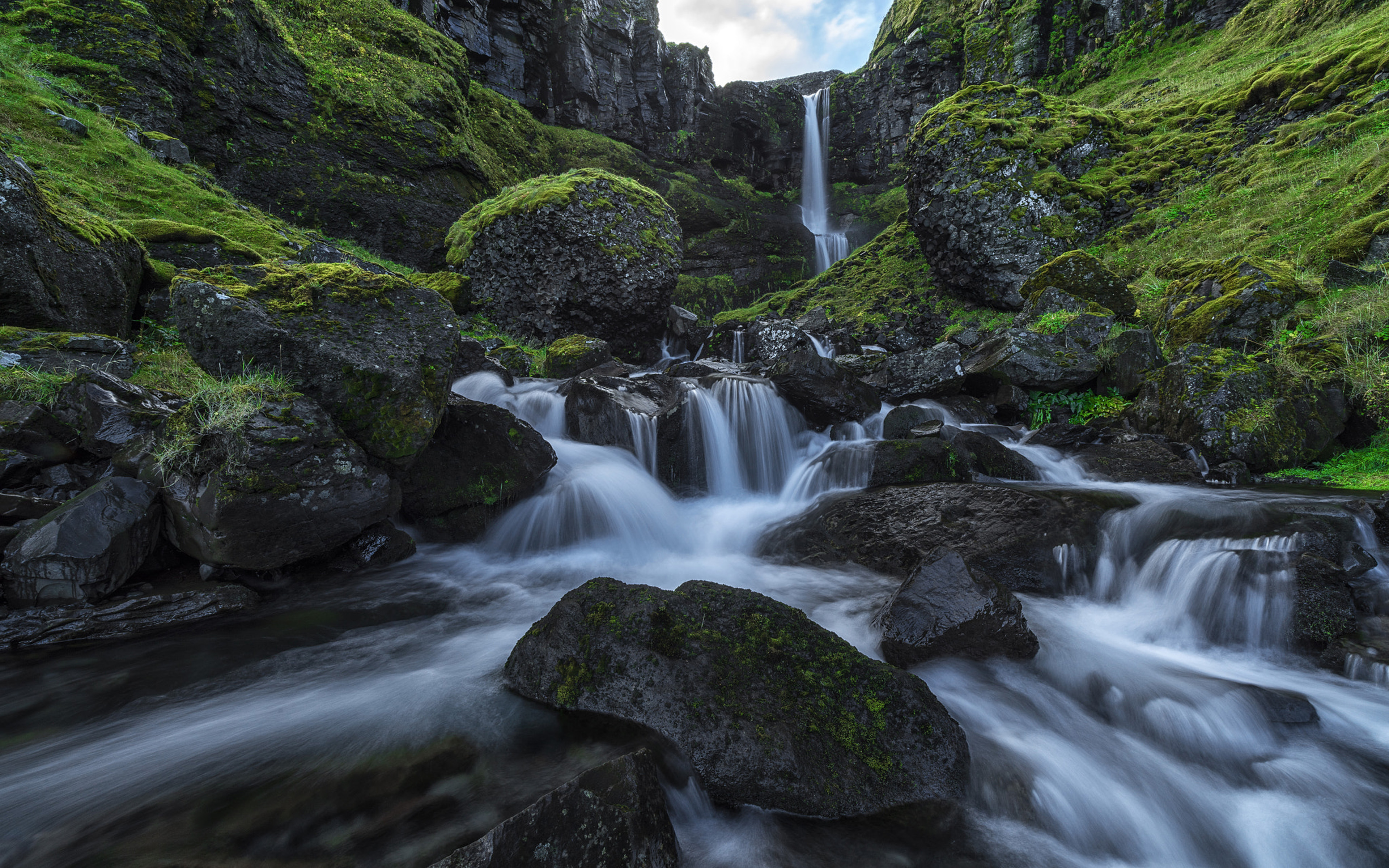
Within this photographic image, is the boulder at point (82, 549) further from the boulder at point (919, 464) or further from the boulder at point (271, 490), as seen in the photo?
the boulder at point (919, 464)

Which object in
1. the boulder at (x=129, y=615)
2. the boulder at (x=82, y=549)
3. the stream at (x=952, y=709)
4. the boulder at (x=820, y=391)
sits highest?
the boulder at (x=820, y=391)

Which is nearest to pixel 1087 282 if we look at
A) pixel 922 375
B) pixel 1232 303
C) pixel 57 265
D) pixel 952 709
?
pixel 1232 303

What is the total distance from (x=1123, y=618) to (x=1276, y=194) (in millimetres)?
13114

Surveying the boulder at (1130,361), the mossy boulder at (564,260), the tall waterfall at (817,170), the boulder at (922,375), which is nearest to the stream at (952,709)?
the boulder at (1130,361)

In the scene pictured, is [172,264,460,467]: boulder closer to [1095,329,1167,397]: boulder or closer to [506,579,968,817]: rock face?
[506,579,968,817]: rock face

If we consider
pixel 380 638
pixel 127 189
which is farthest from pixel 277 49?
pixel 380 638

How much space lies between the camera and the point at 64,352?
5031 mm

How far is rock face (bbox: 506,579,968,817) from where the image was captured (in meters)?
2.48

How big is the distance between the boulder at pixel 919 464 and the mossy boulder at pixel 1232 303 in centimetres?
488

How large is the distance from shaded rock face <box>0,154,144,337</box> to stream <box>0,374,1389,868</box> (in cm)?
389

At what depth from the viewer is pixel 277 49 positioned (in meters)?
15.1

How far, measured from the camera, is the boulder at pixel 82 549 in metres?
3.66

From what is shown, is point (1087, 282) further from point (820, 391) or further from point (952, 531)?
point (952, 531)

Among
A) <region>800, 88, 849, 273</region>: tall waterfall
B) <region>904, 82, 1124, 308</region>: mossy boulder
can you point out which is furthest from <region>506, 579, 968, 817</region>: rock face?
<region>800, 88, 849, 273</region>: tall waterfall
